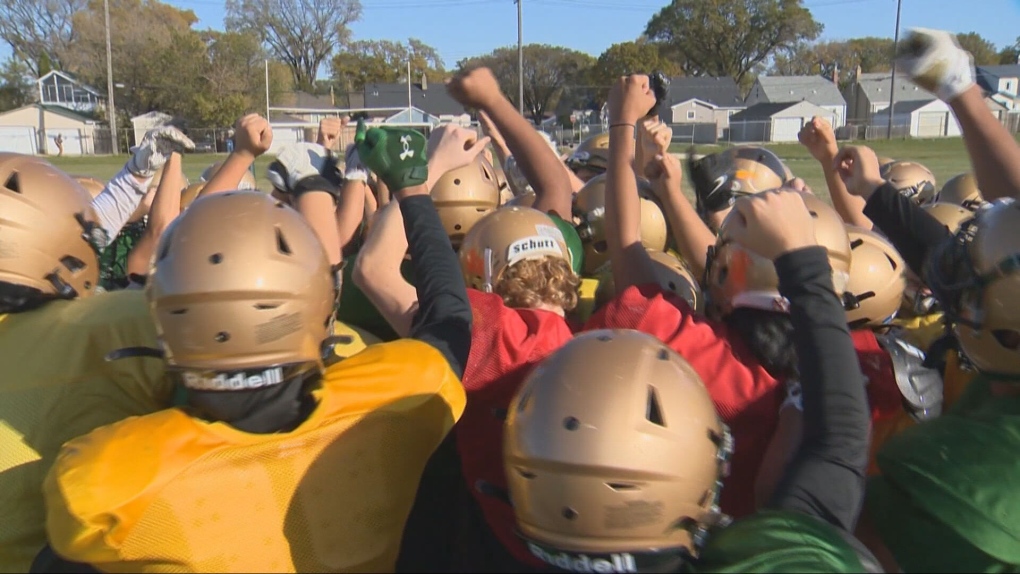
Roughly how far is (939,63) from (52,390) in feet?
11.4

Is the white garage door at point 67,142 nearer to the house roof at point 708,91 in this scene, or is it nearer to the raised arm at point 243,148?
the house roof at point 708,91

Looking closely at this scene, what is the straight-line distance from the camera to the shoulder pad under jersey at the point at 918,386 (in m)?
2.62

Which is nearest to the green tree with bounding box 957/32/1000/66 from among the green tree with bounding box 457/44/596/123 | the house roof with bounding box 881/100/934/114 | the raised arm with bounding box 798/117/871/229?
the house roof with bounding box 881/100/934/114

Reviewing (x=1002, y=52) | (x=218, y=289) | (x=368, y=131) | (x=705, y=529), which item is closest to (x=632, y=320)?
(x=705, y=529)

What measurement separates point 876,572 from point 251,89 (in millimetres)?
72486

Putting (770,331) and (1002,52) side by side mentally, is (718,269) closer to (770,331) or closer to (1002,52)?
(770,331)

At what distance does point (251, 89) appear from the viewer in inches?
2685

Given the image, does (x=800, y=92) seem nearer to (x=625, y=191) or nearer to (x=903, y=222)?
(x=903, y=222)

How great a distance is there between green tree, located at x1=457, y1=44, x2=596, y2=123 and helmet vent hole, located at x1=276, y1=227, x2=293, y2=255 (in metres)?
84.7

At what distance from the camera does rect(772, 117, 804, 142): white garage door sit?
69.2m

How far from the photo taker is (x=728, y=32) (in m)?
91.4

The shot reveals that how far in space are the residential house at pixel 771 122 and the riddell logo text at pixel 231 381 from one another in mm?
68150

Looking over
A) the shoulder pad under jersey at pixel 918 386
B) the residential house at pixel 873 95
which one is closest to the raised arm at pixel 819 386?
the shoulder pad under jersey at pixel 918 386

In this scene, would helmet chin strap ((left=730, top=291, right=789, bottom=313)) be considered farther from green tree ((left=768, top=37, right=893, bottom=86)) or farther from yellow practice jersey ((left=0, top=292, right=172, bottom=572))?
green tree ((left=768, top=37, right=893, bottom=86))
